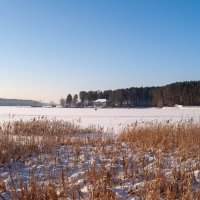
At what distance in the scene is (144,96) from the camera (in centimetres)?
12388

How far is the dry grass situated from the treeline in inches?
3461

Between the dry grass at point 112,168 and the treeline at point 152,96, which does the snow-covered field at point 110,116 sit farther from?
the treeline at point 152,96

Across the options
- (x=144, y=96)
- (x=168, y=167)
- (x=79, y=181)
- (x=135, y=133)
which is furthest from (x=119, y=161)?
(x=144, y=96)

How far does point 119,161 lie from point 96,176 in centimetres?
219

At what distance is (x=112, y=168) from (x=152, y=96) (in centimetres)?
11594

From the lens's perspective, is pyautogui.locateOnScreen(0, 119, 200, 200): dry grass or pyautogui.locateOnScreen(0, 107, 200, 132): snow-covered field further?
pyautogui.locateOnScreen(0, 107, 200, 132): snow-covered field

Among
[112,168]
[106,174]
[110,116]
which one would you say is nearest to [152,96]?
[110,116]

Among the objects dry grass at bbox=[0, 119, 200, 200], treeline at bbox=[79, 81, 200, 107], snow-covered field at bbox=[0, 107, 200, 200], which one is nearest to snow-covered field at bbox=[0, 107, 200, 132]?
dry grass at bbox=[0, 119, 200, 200]

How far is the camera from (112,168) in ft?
19.9

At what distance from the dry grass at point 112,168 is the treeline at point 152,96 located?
87911 mm

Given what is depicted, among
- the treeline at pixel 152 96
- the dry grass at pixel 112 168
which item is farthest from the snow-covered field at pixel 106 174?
the treeline at pixel 152 96

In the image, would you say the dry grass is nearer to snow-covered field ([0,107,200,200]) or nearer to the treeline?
snow-covered field ([0,107,200,200])

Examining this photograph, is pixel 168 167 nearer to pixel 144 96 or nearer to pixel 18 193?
pixel 18 193

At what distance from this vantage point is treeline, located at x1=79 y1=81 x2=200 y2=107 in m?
97.8
